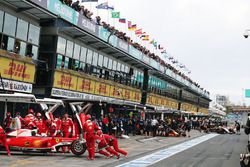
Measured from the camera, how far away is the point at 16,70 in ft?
67.8

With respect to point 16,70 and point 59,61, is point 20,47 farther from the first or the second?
point 59,61

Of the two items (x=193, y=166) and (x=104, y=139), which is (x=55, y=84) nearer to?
(x=104, y=139)

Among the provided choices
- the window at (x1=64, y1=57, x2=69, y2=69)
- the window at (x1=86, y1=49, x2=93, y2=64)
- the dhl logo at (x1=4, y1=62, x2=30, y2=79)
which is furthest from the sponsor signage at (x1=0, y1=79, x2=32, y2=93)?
the window at (x1=86, y1=49, x2=93, y2=64)

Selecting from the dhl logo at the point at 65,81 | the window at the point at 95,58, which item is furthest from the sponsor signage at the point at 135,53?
the dhl logo at the point at 65,81

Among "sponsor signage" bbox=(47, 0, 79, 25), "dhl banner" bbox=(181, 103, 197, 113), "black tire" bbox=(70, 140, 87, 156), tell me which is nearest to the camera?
"black tire" bbox=(70, 140, 87, 156)

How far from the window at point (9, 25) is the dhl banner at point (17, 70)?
154cm

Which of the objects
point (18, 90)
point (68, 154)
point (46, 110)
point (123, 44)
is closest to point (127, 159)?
point (68, 154)

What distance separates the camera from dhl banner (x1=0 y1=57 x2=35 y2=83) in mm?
19516

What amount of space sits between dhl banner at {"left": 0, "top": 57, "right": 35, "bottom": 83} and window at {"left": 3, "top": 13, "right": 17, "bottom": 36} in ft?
5.05

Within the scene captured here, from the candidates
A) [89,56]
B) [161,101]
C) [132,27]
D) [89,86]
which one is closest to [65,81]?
[89,86]

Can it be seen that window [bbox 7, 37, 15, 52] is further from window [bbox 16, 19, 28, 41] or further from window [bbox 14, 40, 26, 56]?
window [bbox 16, 19, 28, 41]

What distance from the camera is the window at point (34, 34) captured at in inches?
887

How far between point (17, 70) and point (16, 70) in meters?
0.11

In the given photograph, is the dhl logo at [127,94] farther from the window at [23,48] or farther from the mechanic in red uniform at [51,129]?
the mechanic in red uniform at [51,129]
